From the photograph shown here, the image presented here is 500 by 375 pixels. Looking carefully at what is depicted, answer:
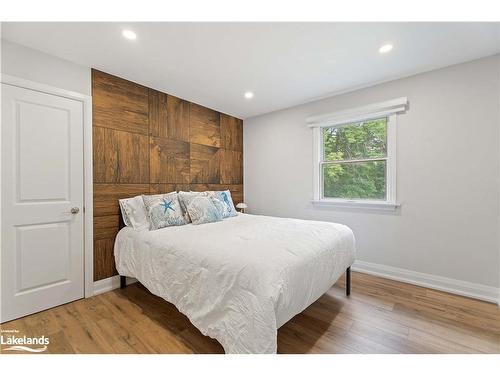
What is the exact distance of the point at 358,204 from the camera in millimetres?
2955

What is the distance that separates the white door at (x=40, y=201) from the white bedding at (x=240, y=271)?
54 cm

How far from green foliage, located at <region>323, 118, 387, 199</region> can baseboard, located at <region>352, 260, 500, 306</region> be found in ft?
3.08

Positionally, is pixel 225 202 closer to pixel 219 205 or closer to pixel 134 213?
pixel 219 205

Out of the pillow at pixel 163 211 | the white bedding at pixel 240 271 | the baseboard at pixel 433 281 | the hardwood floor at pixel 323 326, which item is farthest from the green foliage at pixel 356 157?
the pillow at pixel 163 211

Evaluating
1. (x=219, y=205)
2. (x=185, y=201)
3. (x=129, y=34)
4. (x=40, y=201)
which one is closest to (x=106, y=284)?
(x=40, y=201)

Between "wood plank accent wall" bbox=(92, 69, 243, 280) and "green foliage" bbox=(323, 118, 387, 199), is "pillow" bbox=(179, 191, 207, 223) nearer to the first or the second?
"wood plank accent wall" bbox=(92, 69, 243, 280)

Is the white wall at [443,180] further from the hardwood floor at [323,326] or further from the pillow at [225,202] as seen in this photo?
the pillow at [225,202]

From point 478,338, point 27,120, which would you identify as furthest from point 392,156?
point 27,120

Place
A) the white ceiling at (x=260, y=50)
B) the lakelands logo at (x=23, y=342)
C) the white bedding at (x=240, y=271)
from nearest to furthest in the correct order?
the white bedding at (x=240, y=271) → the lakelands logo at (x=23, y=342) → the white ceiling at (x=260, y=50)

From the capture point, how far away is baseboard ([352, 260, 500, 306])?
2.17 m

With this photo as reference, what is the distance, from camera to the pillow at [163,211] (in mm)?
2322

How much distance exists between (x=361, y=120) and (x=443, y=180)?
3.95 feet
